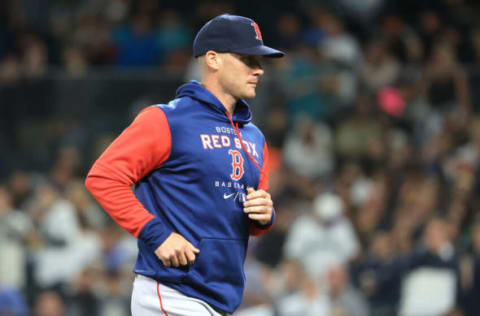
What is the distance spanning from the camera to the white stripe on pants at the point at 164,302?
3.45m

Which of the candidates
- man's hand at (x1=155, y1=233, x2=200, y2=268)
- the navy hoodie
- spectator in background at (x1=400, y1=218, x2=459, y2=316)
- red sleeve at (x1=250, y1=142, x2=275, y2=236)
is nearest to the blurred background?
spectator in background at (x1=400, y1=218, x2=459, y2=316)

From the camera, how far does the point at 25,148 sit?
923cm

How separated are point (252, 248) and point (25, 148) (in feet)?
8.33

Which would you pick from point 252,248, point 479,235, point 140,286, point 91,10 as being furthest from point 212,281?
point 91,10

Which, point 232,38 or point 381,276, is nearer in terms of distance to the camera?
point 232,38

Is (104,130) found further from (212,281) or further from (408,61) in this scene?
(212,281)

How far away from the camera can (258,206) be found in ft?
11.3

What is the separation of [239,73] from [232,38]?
0.47ft

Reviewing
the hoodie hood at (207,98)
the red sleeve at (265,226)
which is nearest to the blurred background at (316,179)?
the red sleeve at (265,226)

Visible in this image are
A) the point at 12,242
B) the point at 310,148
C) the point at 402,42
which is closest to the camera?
the point at 310,148

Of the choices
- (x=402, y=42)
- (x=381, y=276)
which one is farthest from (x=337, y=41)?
(x=381, y=276)

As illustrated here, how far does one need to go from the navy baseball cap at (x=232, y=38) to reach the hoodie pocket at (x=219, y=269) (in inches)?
29.3

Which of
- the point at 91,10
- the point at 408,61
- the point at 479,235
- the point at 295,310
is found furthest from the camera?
the point at 91,10

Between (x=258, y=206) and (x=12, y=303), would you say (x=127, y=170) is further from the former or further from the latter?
(x=12, y=303)
